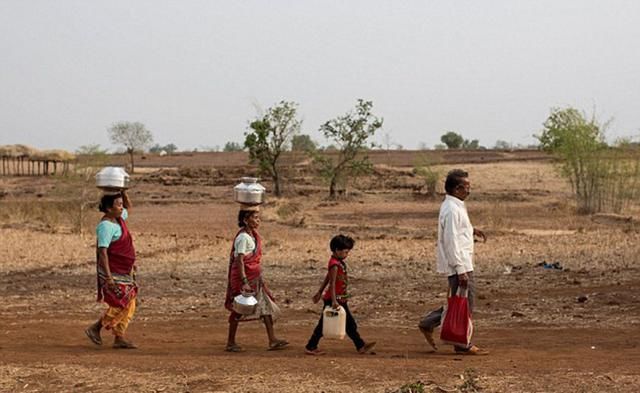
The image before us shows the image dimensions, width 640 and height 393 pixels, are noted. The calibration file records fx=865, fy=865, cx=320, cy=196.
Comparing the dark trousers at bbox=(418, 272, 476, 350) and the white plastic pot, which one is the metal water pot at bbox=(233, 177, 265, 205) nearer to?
the white plastic pot

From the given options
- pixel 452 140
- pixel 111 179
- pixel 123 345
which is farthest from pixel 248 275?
pixel 452 140

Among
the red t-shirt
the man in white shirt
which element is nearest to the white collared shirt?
the man in white shirt

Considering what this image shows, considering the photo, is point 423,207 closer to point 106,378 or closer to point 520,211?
point 520,211

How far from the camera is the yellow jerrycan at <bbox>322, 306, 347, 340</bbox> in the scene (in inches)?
299

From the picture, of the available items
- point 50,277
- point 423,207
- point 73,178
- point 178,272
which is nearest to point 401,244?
point 178,272

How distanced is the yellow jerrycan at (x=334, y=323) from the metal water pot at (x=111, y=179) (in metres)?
2.20

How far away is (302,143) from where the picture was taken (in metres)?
51.8

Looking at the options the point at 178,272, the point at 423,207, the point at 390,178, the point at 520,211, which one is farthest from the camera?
the point at 390,178

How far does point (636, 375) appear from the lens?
20.5ft

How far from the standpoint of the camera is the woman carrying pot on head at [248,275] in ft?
25.7

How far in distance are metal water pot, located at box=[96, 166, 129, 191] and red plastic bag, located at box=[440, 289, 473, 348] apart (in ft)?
10.3

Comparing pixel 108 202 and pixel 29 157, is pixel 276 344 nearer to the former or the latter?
pixel 108 202

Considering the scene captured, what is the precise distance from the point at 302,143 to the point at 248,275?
1735 inches

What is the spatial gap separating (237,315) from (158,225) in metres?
20.4
